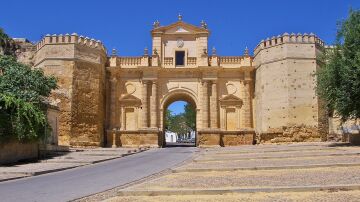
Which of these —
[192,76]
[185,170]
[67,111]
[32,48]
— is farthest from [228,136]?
[185,170]

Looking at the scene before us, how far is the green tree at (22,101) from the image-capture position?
17859 mm

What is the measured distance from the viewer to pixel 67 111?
2867cm

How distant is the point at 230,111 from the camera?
33.1m

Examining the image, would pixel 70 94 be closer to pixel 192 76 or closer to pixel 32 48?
pixel 32 48

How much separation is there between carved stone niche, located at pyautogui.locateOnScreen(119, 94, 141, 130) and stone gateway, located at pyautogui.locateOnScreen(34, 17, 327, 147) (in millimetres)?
76

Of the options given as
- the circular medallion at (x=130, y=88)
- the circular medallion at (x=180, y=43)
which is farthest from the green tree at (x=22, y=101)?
the circular medallion at (x=180, y=43)

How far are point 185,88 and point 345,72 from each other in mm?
14547

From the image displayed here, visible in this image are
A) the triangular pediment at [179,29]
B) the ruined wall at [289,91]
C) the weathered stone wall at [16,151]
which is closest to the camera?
the weathered stone wall at [16,151]

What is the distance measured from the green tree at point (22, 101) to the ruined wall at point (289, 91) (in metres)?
14.5

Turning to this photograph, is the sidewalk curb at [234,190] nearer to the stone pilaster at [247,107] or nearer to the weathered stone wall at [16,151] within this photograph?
the weathered stone wall at [16,151]

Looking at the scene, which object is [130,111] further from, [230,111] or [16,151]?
[16,151]

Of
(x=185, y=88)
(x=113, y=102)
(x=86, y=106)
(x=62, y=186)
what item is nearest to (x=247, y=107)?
(x=185, y=88)

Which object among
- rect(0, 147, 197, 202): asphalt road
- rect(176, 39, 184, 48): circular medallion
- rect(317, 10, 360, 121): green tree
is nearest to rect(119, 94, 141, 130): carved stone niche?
rect(176, 39, 184, 48): circular medallion

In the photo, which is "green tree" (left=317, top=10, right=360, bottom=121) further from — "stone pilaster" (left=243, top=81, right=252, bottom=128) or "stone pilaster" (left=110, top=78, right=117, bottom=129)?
"stone pilaster" (left=110, top=78, right=117, bottom=129)
